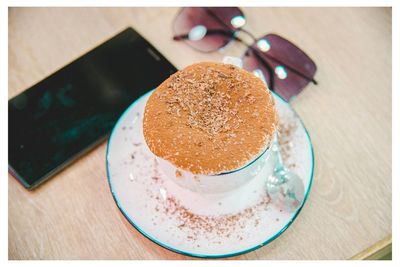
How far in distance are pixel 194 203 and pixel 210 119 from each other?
15cm

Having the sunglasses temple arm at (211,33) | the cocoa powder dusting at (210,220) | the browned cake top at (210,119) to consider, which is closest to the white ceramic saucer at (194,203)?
the cocoa powder dusting at (210,220)

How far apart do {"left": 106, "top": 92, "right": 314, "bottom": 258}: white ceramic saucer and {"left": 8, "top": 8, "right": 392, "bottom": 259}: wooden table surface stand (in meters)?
0.04

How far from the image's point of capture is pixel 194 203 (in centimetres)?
61

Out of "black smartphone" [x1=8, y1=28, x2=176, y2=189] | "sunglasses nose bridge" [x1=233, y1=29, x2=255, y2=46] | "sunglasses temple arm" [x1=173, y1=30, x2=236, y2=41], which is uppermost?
"sunglasses nose bridge" [x1=233, y1=29, x2=255, y2=46]

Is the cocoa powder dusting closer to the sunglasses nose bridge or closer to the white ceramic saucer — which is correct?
the white ceramic saucer

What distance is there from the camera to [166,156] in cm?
53

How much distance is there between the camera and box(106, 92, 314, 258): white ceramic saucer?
0.58 meters

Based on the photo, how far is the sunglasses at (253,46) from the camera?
29.8 inches

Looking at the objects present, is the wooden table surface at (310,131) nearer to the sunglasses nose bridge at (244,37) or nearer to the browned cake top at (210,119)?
the sunglasses nose bridge at (244,37)

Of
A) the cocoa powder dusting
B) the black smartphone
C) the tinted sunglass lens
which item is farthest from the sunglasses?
the cocoa powder dusting
